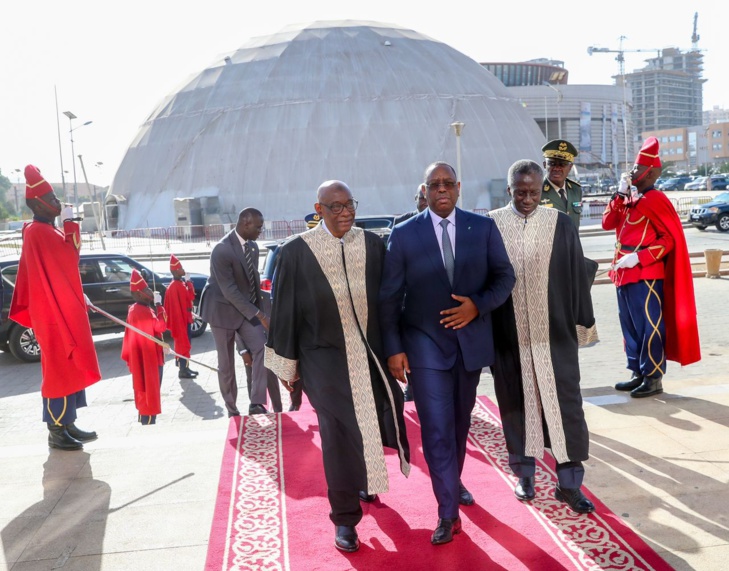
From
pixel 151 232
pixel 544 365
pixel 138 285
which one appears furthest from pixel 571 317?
pixel 151 232

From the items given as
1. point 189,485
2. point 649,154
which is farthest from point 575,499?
point 649,154

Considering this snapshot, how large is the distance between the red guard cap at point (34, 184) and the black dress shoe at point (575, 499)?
3.91 metres

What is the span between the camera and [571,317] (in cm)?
411

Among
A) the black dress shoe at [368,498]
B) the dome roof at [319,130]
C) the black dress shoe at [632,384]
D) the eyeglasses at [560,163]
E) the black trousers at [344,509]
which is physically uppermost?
the dome roof at [319,130]

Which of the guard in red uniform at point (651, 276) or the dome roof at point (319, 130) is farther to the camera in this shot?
the dome roof at point (319, 130)

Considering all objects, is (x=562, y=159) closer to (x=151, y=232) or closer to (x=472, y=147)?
(x=151, y=232)

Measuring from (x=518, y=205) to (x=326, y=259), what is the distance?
1122 mm

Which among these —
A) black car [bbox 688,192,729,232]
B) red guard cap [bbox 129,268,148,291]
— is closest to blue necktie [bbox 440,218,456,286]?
red guard cap [bbox 129,268,148,291]

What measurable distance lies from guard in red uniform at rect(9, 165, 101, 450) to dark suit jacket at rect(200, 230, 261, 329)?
120 centimetres

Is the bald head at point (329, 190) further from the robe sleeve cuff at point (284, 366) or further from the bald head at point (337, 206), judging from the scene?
the robe sleeve cuff at point (284, 366)

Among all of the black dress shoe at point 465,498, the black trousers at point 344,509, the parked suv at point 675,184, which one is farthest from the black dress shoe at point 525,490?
the parked suv at point 675,184

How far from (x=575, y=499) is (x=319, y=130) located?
37.2 metres

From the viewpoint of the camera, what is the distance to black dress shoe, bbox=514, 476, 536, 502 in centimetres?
407

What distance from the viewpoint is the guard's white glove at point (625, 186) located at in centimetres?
573
